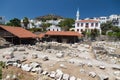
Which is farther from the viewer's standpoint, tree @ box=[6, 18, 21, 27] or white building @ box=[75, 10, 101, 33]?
tree @ box=[6, 18, 21, 27]

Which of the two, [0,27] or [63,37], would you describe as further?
[63,37]

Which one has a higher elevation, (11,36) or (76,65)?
(11,36)

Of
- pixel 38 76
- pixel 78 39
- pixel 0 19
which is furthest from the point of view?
pixel 0 19

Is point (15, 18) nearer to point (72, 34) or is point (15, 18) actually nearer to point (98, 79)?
point (72, 34)

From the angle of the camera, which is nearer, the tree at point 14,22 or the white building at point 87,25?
the white building at point 87,25

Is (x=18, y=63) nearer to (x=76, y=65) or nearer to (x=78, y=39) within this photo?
(x=76, y=65)

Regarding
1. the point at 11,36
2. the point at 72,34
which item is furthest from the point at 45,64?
the point at 72,34

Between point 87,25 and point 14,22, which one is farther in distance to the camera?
point 14,22

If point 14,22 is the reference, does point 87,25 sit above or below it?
below

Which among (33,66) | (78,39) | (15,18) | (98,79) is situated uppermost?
(15,18)

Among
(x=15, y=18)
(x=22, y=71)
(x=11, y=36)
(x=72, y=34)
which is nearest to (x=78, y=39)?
(x=72, y=34)

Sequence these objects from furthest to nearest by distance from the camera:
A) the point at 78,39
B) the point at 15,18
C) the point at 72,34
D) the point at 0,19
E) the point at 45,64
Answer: the point at 0,19 < the point at 15,18 < the point at 78,39 < the point at 72,34 < the point at 45,64

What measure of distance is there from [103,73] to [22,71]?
8769 mm

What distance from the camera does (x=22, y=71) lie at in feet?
57.0
